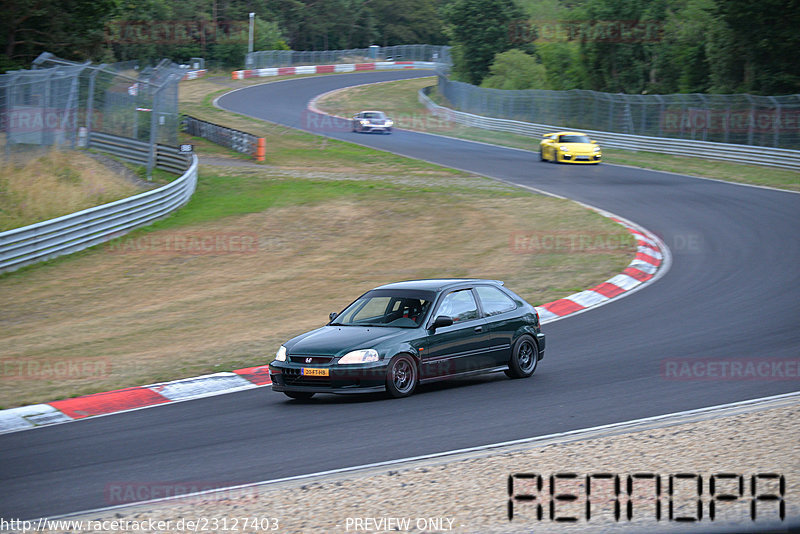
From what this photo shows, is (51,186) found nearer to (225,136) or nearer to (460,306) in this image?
(460,306)

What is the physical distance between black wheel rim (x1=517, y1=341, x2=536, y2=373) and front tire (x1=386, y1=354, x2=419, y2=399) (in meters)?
1.61

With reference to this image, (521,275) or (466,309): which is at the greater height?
(466,309)

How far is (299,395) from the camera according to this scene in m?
9.97

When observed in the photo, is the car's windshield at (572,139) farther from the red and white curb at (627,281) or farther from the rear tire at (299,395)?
the rear tire at (299,395)

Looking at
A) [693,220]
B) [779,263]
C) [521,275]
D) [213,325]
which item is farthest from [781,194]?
[213,325]

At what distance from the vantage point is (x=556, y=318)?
14320mm

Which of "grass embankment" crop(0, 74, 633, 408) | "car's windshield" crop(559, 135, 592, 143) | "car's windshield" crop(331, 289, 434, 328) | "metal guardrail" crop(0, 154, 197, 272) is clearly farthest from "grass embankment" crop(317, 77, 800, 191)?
"car's windshield" crop(331, 289, 434, 328)

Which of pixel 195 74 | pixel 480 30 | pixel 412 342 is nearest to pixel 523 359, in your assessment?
pixel 412 342

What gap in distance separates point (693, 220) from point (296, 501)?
18825mm

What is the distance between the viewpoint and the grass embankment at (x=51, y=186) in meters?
21.4

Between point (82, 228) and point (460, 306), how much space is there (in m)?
13.5

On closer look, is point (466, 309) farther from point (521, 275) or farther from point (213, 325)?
point (521, 275)

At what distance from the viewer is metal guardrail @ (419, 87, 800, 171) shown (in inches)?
1284

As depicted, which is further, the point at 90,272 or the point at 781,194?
the point at 781,194
